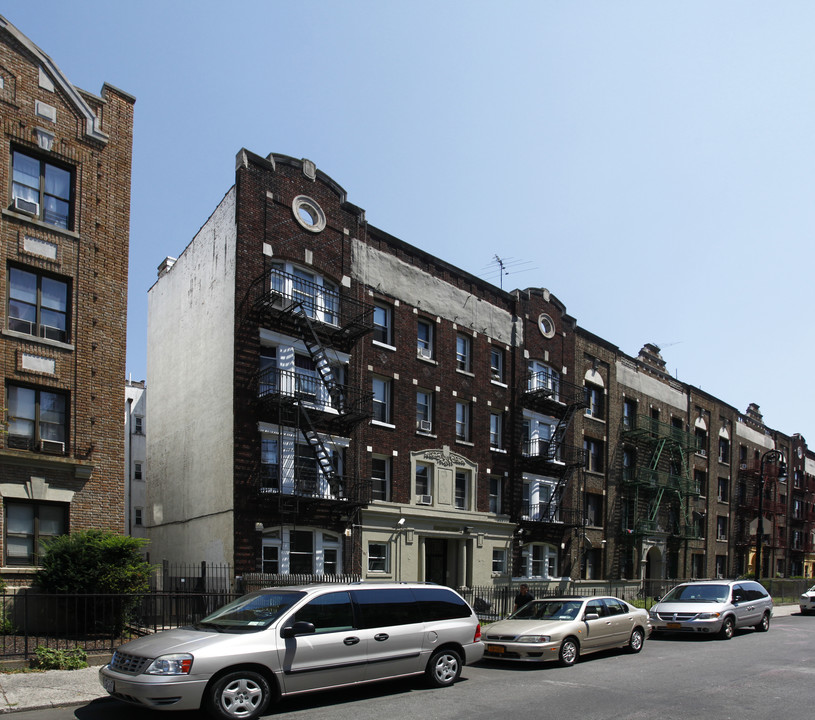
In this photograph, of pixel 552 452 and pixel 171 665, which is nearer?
pixel 171 665

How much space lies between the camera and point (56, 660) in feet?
45.2

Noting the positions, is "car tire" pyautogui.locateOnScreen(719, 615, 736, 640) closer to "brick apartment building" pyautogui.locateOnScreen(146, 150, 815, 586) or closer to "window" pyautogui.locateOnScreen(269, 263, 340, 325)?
"brick apartment building" pyautogui.locateOnScreen(146, 150, 815, 586)

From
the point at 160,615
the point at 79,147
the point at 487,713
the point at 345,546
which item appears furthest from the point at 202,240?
the point at 487,713

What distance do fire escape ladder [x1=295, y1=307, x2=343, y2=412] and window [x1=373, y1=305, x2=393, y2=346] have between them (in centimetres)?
291

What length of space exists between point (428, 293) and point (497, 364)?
5.15m

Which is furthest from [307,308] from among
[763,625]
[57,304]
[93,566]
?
[763,625]

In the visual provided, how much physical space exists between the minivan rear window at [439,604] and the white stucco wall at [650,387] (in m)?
27.7

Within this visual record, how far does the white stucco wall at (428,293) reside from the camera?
27.2 meters

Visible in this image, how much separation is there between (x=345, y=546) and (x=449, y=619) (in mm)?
11510

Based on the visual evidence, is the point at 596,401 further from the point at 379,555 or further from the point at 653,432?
the point at 379,555

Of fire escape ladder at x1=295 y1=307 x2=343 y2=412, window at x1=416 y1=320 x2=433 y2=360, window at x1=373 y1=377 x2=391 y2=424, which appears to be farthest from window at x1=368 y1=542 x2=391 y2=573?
window at x1=416 y1=320 x2=433 y2=360

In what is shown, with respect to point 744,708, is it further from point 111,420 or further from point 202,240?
point 202,240

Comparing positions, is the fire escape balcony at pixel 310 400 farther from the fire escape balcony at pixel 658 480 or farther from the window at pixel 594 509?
the fire escape balcony at pixel 658 480

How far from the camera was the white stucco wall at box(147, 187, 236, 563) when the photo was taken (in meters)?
23.1
